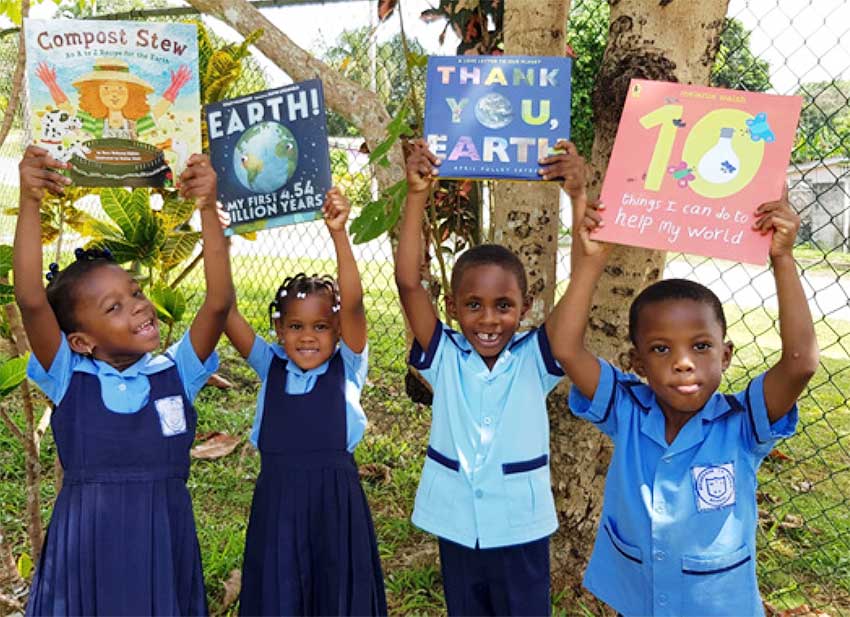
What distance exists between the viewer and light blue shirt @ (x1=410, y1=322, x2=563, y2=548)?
186 centimetres

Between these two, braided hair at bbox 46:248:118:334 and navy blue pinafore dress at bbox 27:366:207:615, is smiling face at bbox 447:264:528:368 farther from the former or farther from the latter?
braided hair at bbox 46:248:118:334

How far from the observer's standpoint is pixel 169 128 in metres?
2.02

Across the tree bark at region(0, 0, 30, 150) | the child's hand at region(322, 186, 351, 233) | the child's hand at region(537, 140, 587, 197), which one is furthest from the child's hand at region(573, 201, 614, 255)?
the tree bark at region(0, 0, 30, 150)

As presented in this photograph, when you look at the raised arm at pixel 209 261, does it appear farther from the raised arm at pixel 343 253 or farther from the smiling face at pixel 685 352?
the smiling face at pixel 685 352

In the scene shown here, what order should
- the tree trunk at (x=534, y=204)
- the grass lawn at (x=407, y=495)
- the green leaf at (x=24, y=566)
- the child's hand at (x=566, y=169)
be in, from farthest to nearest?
the grass lawn at (x=407, y=495) → the green leaf at (x=24, y=566) → the tree trunk at (x=534, y=204) → the child's hand at (x=566, y=169)

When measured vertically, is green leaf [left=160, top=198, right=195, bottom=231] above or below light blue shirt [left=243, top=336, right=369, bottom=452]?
above

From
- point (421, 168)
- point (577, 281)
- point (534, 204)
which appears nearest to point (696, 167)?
point (577, 281)

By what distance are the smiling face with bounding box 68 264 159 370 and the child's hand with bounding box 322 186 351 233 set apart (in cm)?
50

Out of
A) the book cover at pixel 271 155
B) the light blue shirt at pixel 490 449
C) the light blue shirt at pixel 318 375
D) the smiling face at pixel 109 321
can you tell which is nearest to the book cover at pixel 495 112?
the book cover at pixel 271 155

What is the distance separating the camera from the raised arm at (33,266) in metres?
1.84

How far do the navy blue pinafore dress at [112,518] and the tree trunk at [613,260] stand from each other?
1.13 metres

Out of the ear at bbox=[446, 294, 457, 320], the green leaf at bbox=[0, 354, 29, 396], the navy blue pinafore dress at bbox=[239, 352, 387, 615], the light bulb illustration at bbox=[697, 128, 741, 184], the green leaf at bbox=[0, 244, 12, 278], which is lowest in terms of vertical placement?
the navy blue pinafore dress at bbox=[239, 352, 387, 615]

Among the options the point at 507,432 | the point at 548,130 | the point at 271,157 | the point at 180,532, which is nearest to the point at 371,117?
the point at 271,157

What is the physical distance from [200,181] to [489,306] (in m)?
0.76
